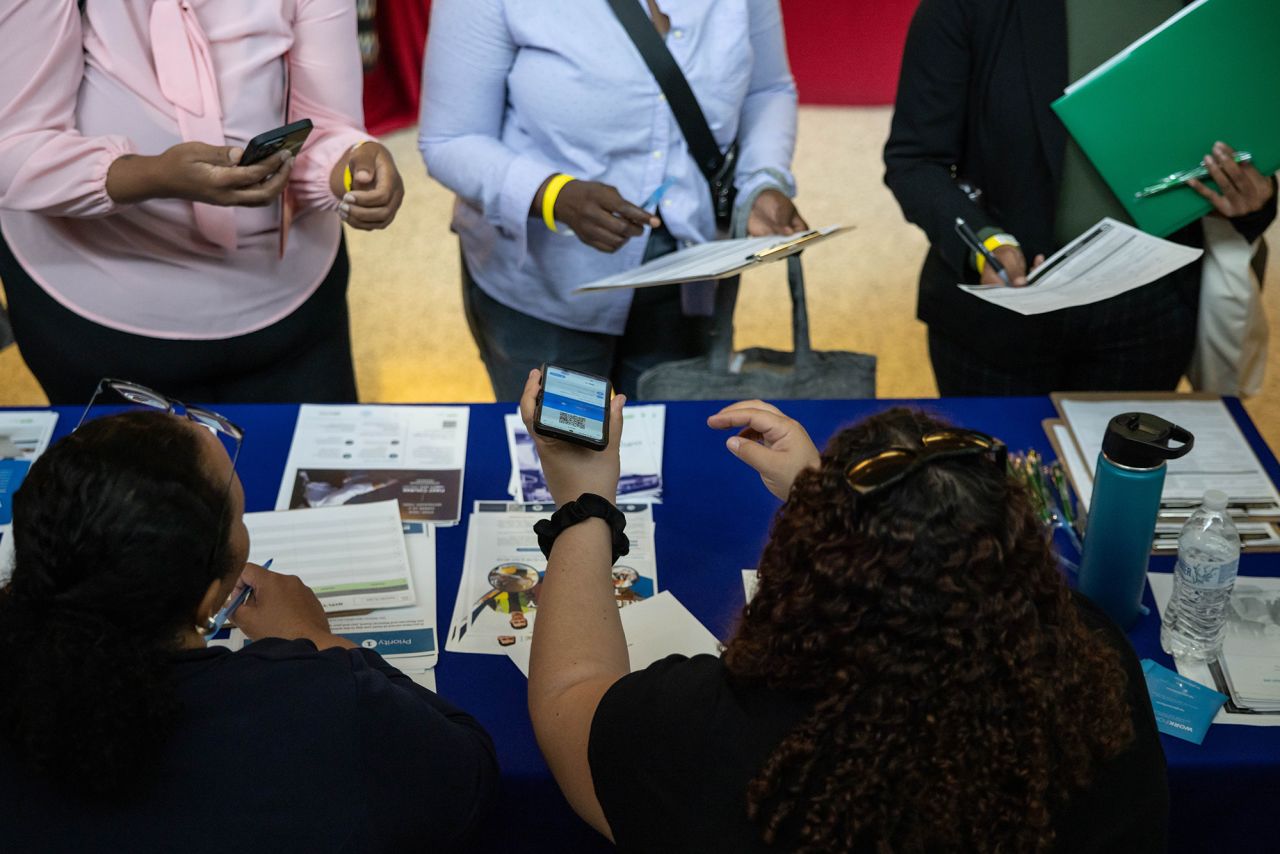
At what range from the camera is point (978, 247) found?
6.67 feet

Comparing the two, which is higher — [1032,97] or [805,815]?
[1032,97]

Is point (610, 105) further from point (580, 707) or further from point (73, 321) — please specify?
point (580, 707)

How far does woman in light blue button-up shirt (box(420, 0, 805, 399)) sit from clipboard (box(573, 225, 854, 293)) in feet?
0.28

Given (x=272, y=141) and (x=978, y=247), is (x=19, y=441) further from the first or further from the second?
(x=978, y=247)

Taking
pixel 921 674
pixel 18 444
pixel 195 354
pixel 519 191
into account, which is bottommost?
pixel 18 444

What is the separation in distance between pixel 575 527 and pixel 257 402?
1.02m

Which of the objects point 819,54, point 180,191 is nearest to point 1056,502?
point 180,191

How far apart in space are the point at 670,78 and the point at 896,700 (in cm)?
139

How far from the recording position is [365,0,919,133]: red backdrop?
4.76 meters

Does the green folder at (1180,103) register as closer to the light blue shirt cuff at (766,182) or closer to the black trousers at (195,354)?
the light blue shirt cuff at (766,182)

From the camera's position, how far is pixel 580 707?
1.22 metres

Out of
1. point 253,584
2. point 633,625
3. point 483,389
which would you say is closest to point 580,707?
point 633,625

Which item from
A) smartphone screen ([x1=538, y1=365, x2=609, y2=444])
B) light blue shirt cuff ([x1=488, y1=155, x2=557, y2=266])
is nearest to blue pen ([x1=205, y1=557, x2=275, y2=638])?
smartphone screen ([x1=538, y1=365, x2=609, y2=444])

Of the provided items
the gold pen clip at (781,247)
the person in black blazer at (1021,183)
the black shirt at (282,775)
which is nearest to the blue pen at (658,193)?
the gold pen clip at (781,247)
